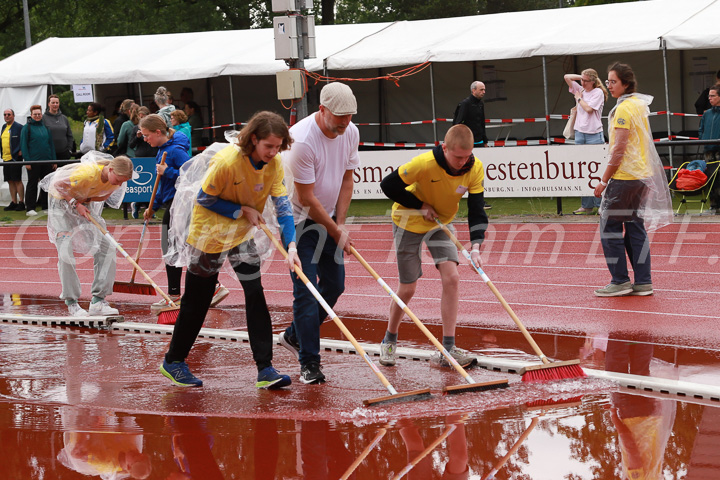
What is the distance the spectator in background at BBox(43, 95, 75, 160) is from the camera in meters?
20.4

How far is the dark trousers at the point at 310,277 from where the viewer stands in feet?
21.7

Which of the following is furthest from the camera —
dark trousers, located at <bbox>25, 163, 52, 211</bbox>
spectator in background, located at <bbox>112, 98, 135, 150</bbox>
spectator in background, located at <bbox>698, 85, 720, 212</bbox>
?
dark trousers, located at <bbox>25, 163, 52, 211</bbox>

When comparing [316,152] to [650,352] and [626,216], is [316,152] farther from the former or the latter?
[626,216]

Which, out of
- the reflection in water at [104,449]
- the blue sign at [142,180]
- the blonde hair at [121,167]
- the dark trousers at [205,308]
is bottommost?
the reflection in water at [104,449]

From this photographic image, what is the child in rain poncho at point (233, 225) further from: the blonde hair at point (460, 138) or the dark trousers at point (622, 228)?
the dark trousers at point (622, 228)

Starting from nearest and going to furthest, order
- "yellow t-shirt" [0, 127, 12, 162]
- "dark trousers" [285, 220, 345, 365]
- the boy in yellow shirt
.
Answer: "dark trousers" [285, 220, 345, 365], the boy in yellow shirt, "yellow t-shirt" [0, 127, 12, 162]

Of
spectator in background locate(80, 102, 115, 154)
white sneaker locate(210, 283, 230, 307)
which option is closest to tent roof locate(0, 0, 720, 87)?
spectator in background locate(80, 102, 115, 154)

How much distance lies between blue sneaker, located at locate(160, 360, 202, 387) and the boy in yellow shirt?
1.37 m

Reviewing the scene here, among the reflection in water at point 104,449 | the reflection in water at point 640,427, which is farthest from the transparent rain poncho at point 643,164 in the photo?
the reflection in water at point 104,449

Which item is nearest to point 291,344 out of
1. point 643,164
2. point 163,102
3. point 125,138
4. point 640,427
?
point 640,427

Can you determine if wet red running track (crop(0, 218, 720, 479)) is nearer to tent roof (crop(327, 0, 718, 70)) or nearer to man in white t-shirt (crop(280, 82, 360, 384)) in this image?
man in white t-shirt (crop(280, 82, 360, 384))

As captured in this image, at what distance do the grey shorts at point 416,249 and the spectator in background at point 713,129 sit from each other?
30.1 feet

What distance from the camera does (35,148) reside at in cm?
2000

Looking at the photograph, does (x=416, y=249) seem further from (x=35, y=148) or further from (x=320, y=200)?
(x=35, y=148)
